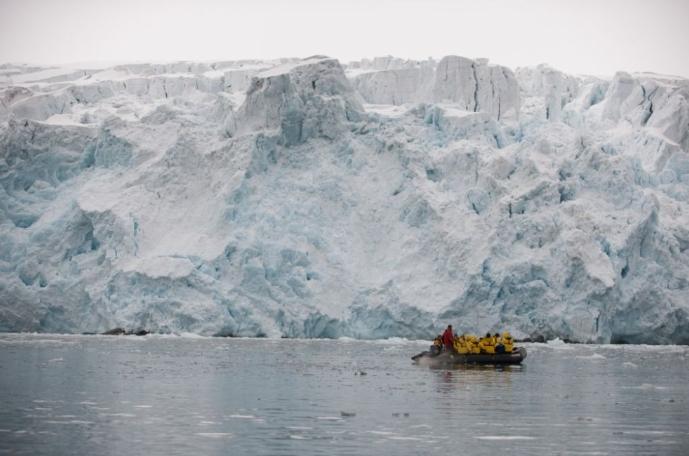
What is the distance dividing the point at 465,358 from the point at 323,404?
13.2m

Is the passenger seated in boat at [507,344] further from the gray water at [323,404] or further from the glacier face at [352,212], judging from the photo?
the glacier face at [352,212]

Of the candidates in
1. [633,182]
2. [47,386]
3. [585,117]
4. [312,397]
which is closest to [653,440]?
[312,397]

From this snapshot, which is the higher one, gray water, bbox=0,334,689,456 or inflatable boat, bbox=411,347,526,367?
gray water, bbox=0,334,689,456

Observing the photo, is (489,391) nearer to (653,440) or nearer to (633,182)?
(653,440)

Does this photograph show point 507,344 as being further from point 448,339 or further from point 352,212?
point 352,212

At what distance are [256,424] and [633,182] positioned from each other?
3249 centimetres

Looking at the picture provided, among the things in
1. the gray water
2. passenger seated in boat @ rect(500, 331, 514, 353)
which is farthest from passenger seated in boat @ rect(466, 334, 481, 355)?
the gray water

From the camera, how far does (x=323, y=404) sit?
800 inches

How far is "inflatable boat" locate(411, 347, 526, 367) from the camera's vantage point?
32.0m

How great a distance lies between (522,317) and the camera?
143 ft

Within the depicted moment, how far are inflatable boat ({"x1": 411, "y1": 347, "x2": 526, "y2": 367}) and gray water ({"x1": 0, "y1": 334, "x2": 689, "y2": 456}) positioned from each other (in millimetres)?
657

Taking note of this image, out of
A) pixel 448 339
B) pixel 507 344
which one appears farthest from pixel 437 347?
pixel 507 344

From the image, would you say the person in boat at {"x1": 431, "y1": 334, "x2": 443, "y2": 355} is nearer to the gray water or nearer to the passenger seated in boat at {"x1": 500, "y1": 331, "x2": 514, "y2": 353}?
the gray water

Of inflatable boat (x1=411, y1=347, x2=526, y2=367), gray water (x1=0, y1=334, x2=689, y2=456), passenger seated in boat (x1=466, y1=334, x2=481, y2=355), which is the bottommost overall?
inflatable boat (x1=411, y1=347, x2=526, y2=367)
